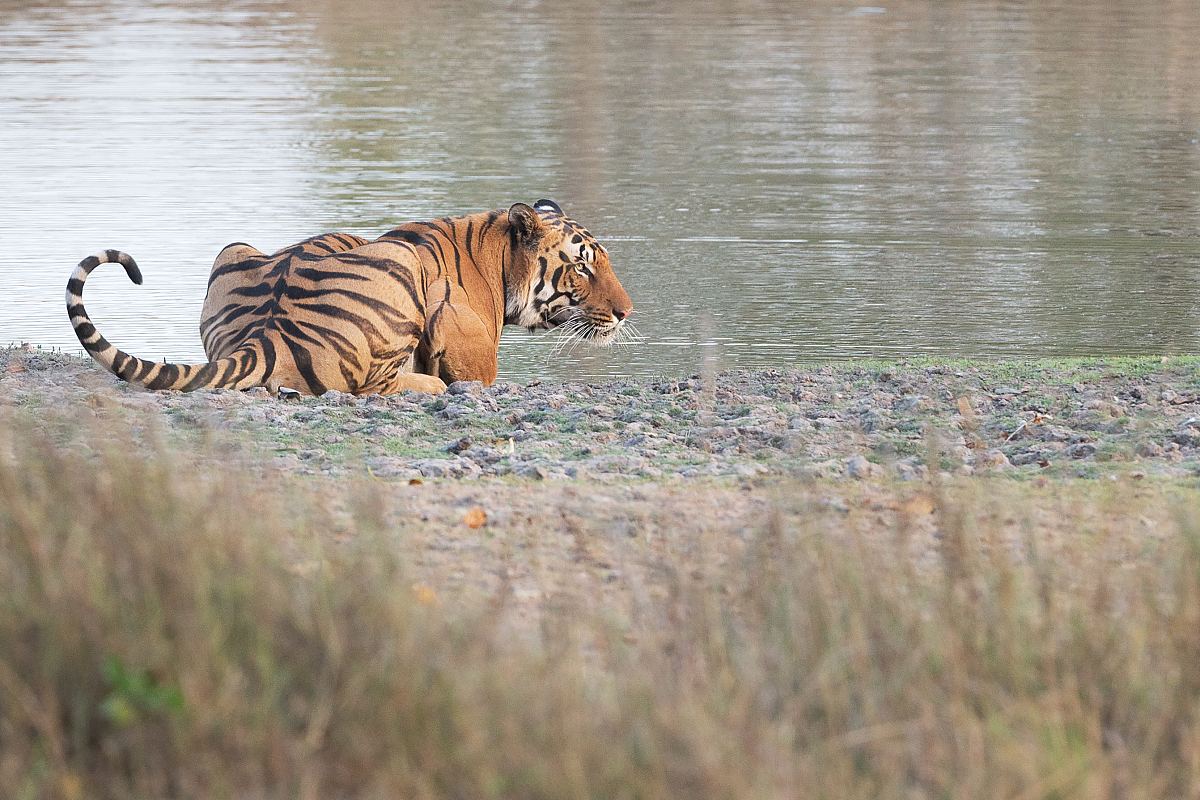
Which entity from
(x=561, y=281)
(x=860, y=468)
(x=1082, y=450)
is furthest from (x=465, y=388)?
(x=1082, y=450)

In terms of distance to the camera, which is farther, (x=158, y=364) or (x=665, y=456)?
(x=158, y=364)

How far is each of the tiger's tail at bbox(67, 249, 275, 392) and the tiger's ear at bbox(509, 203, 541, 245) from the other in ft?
5.16

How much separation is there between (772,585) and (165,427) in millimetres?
3732

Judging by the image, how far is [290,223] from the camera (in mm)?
15180

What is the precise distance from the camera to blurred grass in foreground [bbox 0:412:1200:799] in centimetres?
355

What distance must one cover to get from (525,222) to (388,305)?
1.03 m

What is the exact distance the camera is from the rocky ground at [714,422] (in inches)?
273

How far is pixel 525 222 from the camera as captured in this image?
31.4 feet

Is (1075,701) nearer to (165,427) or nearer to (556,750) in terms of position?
(556,750)

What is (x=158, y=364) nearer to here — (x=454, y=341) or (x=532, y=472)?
(x=454, y=341)

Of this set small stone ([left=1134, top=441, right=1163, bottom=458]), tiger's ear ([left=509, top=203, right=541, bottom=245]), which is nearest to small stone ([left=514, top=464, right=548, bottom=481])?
small stone ([left=1134, top=441, right=1163, bottom=458])

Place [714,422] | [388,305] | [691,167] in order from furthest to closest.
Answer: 1. [691,167]
2. [388,305]
3. [714,422]

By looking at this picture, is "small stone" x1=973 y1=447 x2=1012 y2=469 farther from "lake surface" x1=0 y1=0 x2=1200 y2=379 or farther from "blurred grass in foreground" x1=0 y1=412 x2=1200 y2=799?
"lake surface" x1=0 y1=0 x2=1200 y2=379

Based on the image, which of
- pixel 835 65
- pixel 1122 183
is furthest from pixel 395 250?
pixel 835 65
